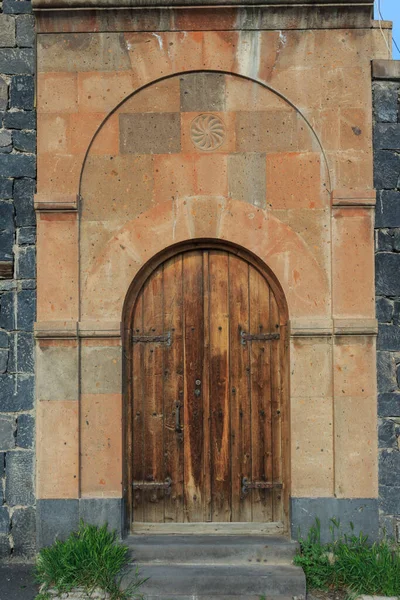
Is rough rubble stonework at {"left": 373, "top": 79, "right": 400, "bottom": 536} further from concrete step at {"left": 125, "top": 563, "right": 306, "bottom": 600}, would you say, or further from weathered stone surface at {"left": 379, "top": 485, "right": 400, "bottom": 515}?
concrete step at {"left": 125, "top": 563, "right": 306, "bottom": 600}

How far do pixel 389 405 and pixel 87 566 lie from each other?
2761 millimetres

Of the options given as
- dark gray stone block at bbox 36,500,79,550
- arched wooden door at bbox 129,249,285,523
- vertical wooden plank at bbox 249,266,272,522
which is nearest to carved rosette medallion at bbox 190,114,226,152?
arched wooden door at bbox 129,249,285,523

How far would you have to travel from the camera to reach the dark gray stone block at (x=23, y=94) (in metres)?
5.57

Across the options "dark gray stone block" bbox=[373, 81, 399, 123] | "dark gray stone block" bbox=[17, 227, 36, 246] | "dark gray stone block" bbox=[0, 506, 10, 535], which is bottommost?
"dark gray stone block" bbox=[0, 506, 10, 535]

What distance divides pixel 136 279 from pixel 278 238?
127cm

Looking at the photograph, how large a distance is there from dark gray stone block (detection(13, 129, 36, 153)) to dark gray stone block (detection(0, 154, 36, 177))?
0.06 m

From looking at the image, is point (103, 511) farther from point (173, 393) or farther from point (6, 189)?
point (6, 189)

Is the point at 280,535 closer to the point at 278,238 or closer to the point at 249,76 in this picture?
the point at 278,238

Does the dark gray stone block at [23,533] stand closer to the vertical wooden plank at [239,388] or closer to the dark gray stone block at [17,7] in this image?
the vertical wooden plank at [239,388]

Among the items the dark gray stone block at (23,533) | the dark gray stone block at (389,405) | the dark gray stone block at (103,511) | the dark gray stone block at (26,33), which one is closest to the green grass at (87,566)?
the dark gray stone block at (103,511)

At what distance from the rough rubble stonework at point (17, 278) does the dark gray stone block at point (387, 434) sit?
2953 mm

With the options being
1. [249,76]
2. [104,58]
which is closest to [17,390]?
[104,58]

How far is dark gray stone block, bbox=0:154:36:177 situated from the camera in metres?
5.55

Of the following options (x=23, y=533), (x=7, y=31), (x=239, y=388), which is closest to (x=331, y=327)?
(x=239, y=388)
